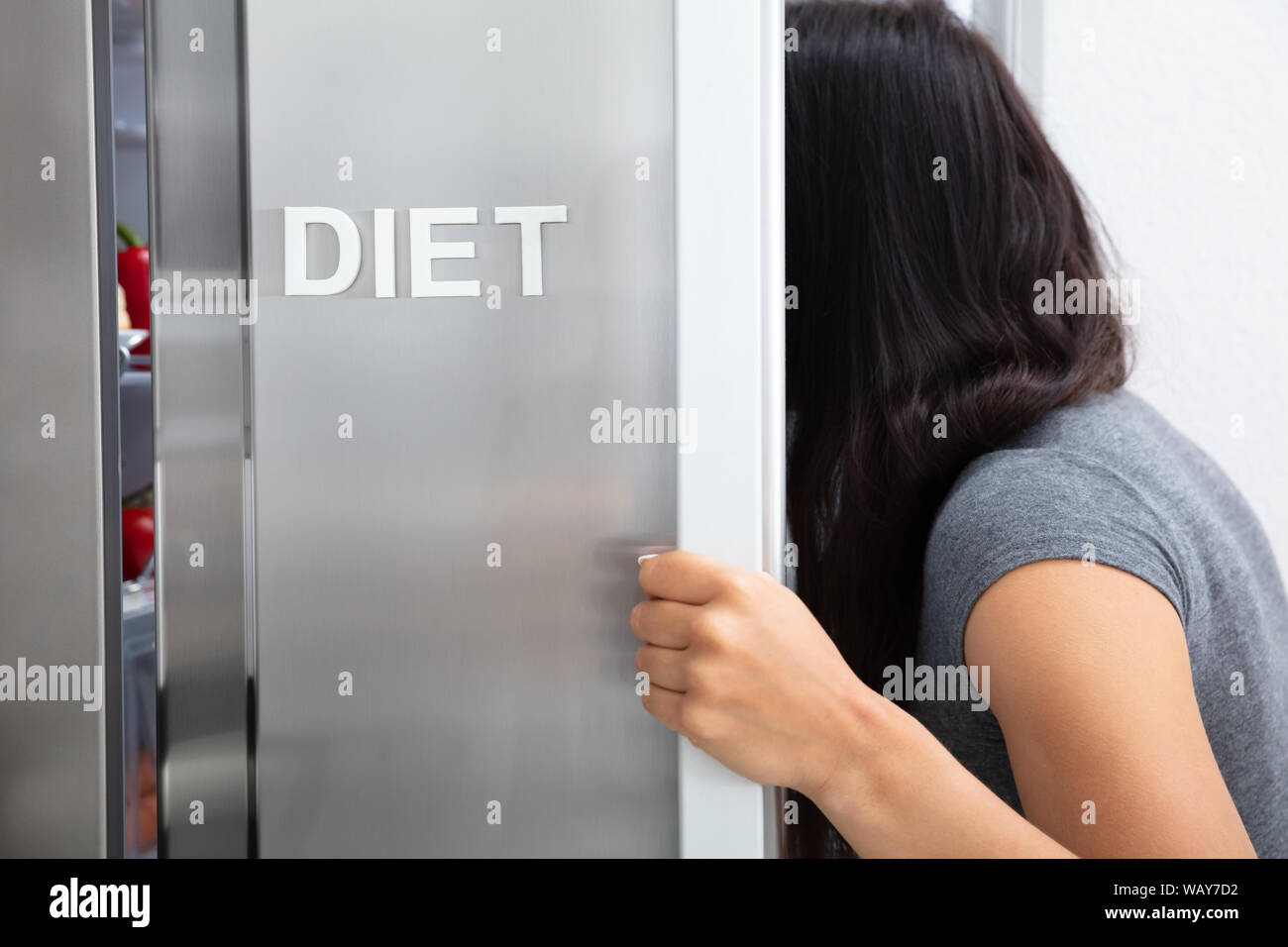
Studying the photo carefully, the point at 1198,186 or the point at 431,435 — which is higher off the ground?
the point at 1198,186

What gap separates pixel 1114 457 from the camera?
21.7 inches

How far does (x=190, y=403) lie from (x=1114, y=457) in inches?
24.0

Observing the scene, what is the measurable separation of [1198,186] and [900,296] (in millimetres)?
720

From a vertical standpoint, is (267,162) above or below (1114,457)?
above

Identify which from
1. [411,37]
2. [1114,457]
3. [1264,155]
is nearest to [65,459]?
[411,37]

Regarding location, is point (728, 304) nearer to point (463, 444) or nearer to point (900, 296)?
point (463, 444)

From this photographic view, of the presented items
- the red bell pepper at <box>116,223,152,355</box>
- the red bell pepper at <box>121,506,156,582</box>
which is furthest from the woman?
the red bell pepper at <box>116,223,152,355</box>

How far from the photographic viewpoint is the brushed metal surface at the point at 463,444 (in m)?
0.42

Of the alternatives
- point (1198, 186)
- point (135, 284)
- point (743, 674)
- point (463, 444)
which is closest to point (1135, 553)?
point (743, 674)

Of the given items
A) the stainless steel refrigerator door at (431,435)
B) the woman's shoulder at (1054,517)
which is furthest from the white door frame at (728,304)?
the woman's shoulder at (1054,517)

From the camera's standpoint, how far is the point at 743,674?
0.41 m
